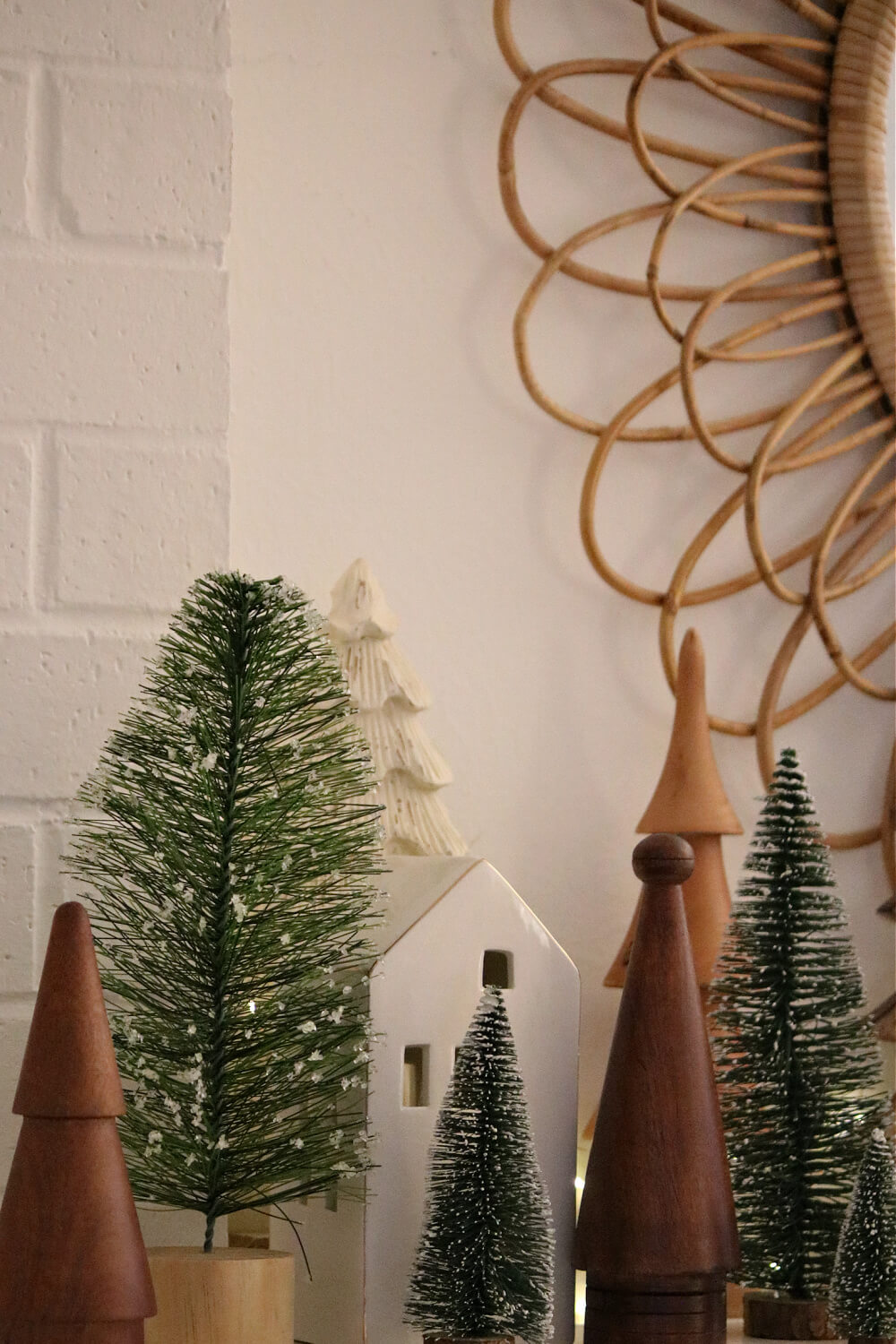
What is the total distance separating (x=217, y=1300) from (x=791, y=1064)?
288 mm

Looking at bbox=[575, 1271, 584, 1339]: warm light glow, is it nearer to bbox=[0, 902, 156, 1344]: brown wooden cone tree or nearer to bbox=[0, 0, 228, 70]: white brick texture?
bbox=[0, 902, 156, 1344]: brown wooden cone tree

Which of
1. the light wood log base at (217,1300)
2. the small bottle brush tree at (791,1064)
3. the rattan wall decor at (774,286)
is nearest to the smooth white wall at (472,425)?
the rattan wall decor at (774,286)

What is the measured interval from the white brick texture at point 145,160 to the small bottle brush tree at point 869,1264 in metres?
0.59

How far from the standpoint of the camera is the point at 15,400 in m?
0.79

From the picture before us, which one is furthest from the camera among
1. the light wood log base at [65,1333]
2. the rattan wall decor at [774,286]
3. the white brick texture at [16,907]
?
the rattan wall decor at [774,286]

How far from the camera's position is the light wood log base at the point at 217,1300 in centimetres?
61

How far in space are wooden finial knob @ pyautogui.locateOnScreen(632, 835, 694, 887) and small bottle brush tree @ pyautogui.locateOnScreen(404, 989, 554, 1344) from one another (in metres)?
0.10

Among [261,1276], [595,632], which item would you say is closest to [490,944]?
[261,1276]

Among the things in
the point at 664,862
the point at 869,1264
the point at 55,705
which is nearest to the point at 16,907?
the point at 55,705

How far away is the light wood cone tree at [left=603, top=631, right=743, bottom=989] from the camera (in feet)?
2.90

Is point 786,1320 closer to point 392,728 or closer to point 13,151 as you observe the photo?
point 392,728

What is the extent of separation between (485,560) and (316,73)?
33cm

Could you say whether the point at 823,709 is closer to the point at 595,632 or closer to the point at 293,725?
the point at 595,632

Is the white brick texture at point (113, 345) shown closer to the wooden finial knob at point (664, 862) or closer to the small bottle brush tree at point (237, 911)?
the small bottle brush tree at point (237, 911)
